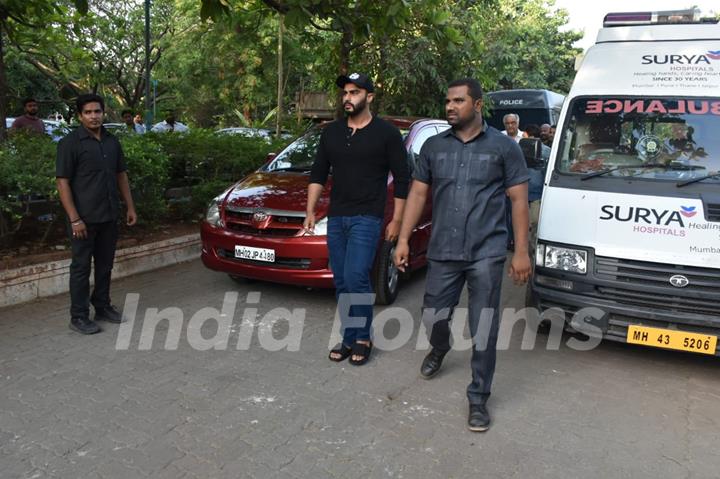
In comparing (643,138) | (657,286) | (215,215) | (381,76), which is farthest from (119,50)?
(657,286)

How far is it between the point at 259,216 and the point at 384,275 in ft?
4.10

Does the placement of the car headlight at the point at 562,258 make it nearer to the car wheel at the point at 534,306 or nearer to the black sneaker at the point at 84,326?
the car wheel at the point at 534,306

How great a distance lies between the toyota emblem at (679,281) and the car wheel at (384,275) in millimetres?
2340

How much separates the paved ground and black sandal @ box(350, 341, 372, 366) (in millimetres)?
69

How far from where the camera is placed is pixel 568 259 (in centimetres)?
449

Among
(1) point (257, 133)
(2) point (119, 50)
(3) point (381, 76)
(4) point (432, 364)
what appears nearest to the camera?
(4) point (432, 364)

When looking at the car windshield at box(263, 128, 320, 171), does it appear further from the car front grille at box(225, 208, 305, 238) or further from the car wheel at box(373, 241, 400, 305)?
the car wheel at box(373, 241, 400, 305)

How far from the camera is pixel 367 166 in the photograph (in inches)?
170

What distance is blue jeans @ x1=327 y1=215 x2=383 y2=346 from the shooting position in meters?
4.34

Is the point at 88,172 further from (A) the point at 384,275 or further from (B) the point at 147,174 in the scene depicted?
(A) the point at 384,275

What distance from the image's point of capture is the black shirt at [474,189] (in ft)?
11.6

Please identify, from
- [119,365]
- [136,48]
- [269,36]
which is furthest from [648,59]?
[136,48]

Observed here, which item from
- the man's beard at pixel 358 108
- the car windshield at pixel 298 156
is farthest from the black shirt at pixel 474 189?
the car windshield at pixel 298 156

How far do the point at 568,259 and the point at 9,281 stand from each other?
466 centimetres
